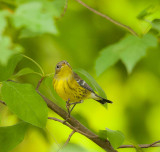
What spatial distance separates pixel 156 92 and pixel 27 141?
0.86m

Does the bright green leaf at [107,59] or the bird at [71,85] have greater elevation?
the bright green leaf at [107,59]

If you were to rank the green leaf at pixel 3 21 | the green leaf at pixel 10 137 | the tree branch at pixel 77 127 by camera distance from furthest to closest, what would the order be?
the green leaf at pixel 10 137
the tree branch at pixel 77 127
the green leaf at pixel 3 21

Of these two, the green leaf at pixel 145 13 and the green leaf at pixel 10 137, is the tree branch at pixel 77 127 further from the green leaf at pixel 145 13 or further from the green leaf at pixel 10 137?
the green leaf at pixel 145 13

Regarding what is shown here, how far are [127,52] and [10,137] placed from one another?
56cm

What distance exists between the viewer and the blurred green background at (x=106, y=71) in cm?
193

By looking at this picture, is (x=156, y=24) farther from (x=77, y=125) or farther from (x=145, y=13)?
(x=77, y=125)

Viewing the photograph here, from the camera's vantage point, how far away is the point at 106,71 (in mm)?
2070

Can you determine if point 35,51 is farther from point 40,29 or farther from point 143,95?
point 40,29

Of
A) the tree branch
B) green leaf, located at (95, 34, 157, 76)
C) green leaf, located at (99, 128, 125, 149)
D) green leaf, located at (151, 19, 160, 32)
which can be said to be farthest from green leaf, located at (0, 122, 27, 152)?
green leaf, located at (151, 19, 160, 32)

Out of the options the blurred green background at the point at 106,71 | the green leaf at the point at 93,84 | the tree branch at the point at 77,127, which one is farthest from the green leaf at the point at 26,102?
the blurred green background at the point at 106,71

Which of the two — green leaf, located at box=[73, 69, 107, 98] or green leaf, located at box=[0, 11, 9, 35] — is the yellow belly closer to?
green leaf, located at box=[73, 69, 107, 98]

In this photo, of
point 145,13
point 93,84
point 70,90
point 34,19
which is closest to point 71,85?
point 70,90

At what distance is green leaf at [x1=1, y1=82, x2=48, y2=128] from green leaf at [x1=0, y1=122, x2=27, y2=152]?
0.20 metres

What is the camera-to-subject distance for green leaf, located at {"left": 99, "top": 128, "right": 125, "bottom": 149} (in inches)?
40.5
